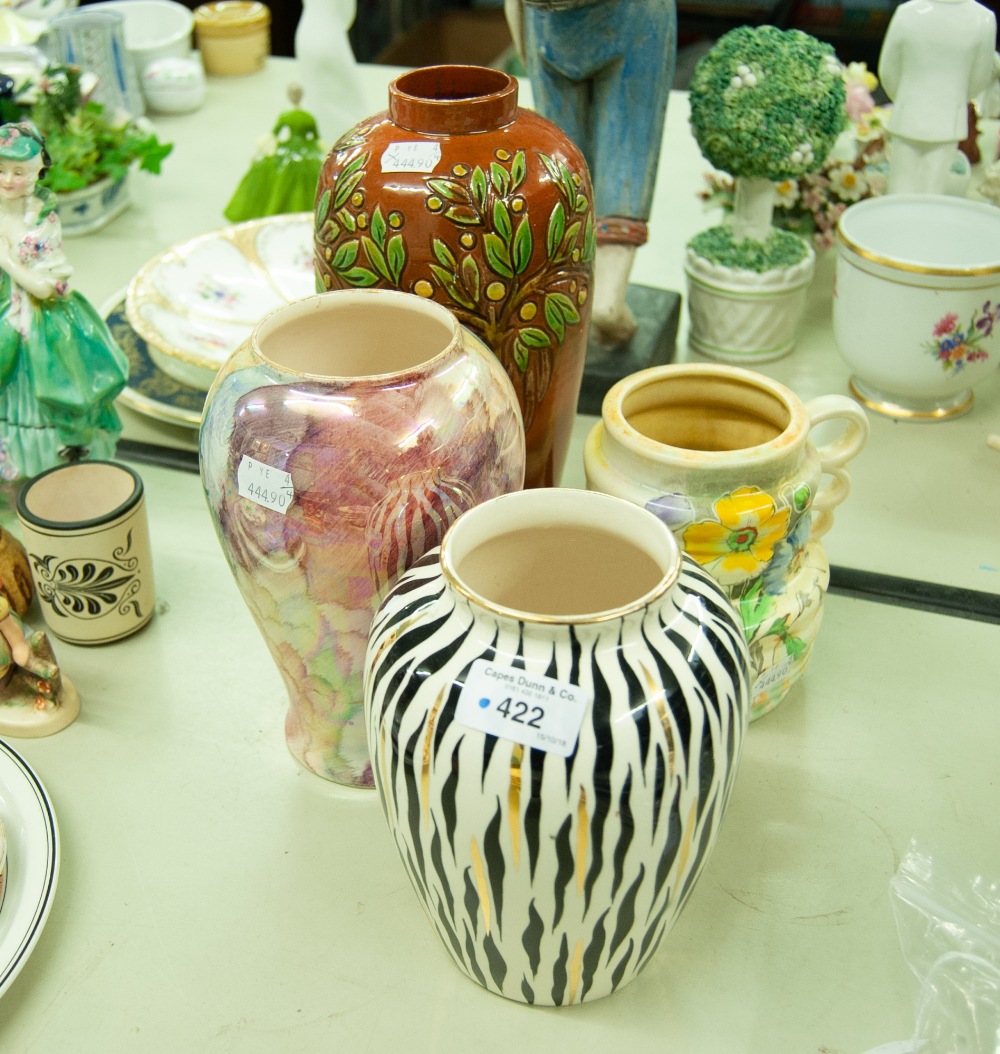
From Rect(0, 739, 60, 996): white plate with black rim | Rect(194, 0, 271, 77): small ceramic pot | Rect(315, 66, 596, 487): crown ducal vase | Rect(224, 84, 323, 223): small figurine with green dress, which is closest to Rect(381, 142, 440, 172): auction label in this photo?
Rect(315, 66, 596, 487): crown ducal vase

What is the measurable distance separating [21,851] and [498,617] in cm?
48

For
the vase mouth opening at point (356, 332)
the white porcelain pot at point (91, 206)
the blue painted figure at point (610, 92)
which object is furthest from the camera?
the white porcelain pot at point (91, 206)

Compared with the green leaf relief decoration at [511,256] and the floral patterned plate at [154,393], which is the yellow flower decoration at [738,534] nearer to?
the green leaf relief decoration at [511,256]

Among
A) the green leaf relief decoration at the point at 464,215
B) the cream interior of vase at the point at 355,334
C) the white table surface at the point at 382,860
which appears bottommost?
the white table surface at the point at 382,860

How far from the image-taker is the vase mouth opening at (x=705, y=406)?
3.39 feet

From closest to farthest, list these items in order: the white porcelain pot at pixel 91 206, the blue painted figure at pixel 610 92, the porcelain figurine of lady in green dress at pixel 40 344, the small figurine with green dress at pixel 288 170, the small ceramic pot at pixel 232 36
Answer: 1. the porcelain figurine of lady in green dress at pixel 40 344
2. the blue painted figure at pixel 610 92
3. the small figurine with green dress at pixel 288 170
4. the white porcelain pot at pixel 91 206
5. the small ceramic pot at pixel 232 36

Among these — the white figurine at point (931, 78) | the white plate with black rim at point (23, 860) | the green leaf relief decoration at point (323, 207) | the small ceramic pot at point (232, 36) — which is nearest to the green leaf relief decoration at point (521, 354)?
the green leaf relief decoration at point (323, 207)

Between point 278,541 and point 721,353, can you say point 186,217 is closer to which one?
point 721,353

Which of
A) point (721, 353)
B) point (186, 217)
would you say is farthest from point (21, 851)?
point (186, 217)

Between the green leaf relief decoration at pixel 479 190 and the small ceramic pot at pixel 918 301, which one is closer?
the green leaf relief decoration at pixel 479 190

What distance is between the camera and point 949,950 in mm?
884

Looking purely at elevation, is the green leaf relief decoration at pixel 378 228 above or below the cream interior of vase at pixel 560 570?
above

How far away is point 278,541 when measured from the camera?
2.81 ft

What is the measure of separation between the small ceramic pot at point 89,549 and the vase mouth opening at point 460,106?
0.43 metres
